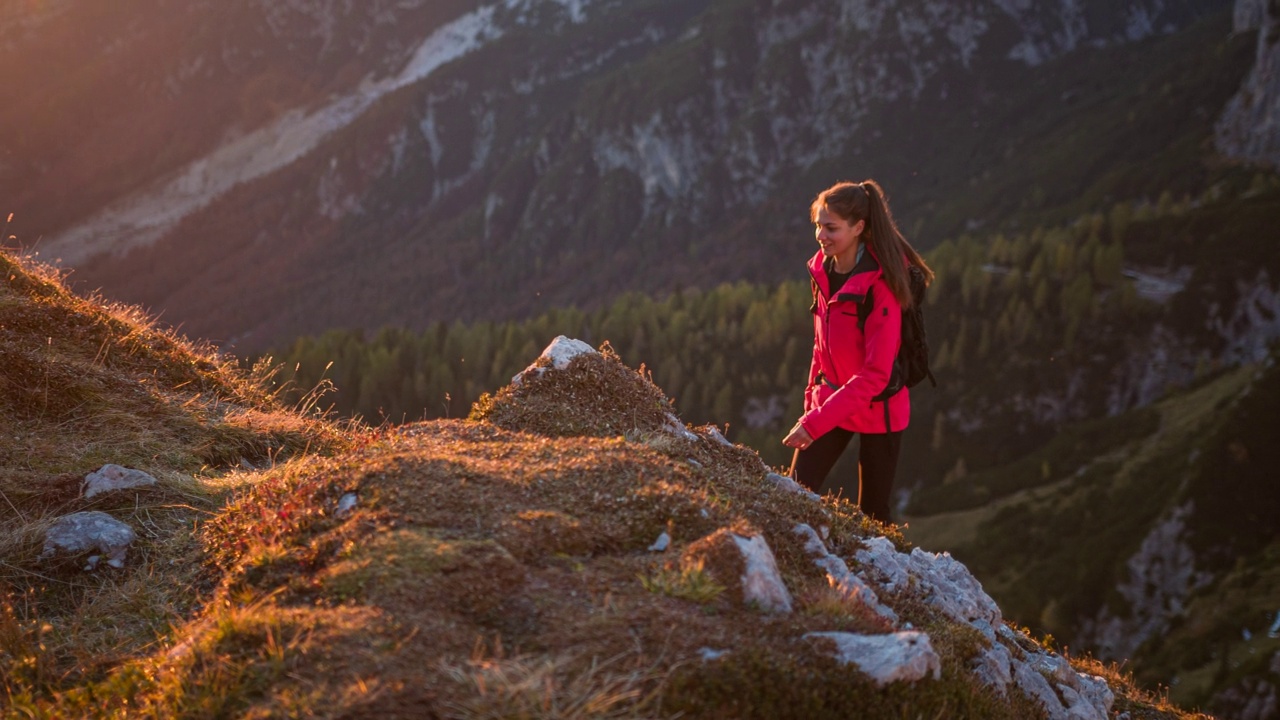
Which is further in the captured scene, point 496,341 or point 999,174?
point 999,174

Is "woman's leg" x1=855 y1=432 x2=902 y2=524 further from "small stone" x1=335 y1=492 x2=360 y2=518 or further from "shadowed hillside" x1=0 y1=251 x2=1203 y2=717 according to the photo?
"small stone" x1=335 y1=492 x2=360 y2=518

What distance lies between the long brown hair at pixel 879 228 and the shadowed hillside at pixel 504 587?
2.11m

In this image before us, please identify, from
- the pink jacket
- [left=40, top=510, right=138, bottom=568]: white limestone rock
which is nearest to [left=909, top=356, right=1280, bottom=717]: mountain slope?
the pink jacket

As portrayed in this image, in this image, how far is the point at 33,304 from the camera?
10805 millimetres

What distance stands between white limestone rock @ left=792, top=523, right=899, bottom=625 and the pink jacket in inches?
57.7

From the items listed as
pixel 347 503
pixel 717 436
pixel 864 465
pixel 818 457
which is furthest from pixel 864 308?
pixel 347 503

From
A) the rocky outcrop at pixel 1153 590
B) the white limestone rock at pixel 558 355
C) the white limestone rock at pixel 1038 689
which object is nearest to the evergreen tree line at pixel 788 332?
the rocky outcrop at pixel 1153 590

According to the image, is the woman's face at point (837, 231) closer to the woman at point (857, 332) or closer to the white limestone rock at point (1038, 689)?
the woman at point (857, 332)

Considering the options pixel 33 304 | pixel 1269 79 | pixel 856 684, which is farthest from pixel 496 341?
pixel 1269 79

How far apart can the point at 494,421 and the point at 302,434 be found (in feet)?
10.1

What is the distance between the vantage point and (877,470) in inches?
341

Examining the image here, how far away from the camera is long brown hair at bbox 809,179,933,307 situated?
803 centimetres

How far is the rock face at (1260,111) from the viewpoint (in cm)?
14400

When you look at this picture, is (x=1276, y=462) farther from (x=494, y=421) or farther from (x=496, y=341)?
(x=494, y=421)
